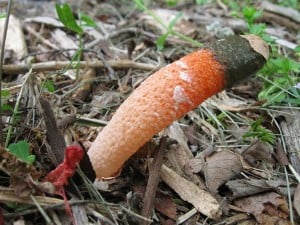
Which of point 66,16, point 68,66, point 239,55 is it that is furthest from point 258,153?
point 66,16

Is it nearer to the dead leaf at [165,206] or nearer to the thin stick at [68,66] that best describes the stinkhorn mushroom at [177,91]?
the dead leaf at [165,206]

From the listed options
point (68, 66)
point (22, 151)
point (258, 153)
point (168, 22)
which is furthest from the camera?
point (168, 22)

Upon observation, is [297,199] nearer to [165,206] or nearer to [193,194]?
[193,194]

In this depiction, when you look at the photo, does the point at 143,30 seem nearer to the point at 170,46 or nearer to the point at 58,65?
the point at 170,46

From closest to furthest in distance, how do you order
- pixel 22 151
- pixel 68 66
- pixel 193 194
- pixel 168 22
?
pixel 22 151
pixel 193 194
pixel 68 66
pixel 168 22

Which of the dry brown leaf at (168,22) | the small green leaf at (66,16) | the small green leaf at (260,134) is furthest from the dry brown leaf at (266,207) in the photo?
the dry brown leaf at (168,22)

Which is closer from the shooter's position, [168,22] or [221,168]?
[221,168]

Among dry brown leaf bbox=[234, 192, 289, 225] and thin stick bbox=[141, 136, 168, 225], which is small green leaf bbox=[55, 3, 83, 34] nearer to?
thin stick bbox=[141, 136, 168, 225]
